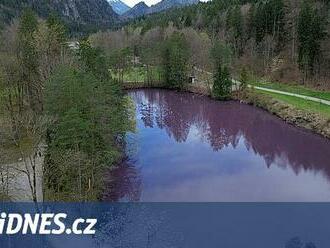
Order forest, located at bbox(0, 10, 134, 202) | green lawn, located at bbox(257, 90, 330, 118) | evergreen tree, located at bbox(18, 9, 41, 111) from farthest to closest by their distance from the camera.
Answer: green lawn, located at bbox(257, 90, 330, 118), evergreen tree, located at bbox(18, 9, 41, 111), forest, located at bbox(0, 10, 134, 202)

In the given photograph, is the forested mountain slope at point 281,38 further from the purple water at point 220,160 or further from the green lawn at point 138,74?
the purple water at point 220,160

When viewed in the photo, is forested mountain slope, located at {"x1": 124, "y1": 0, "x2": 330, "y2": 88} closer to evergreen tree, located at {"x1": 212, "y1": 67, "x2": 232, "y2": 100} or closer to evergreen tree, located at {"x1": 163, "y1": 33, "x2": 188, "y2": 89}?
evergreen tree, located at {"x1": 163, "y1": 33, "x2": 188, "y2": 89}

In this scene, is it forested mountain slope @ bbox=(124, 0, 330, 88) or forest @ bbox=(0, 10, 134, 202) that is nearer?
forest @ bbox=(0, 10, 134, 202)

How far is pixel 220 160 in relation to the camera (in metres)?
36.4

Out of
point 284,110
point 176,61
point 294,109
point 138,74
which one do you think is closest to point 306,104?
point 294,109

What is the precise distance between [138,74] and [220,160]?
47665 millimetres

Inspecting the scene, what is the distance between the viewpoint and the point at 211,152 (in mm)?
38812

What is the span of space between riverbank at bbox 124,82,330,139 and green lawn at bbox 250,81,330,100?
13.8ft

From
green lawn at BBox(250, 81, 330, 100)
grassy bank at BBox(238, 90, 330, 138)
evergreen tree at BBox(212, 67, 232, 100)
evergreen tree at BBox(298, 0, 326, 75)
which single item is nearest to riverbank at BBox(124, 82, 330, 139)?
grassy bank at BBox(238, 90, 330, 138)

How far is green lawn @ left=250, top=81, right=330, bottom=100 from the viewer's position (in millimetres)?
54312

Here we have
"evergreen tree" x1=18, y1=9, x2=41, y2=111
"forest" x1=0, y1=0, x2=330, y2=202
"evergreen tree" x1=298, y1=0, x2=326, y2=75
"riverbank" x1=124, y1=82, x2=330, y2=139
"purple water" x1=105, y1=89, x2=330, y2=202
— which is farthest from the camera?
"evergreen tree" x1=298, y1=0, x2=326, y2=75

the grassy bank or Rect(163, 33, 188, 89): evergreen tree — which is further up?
Rect(163, 33, 188, 89): evergreen tree

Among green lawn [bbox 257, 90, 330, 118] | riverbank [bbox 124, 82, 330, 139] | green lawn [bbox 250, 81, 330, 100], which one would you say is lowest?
riverbank [bbox 124, 82, 330, 139]

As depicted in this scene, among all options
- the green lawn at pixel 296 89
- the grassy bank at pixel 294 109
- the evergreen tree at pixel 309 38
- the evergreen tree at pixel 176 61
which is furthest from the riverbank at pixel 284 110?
the evergreen tree at pixel 309 38
